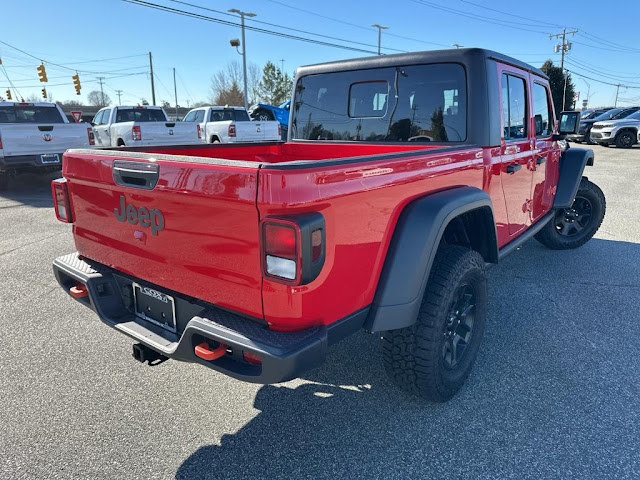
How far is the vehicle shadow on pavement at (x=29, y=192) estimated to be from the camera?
28.9 ft

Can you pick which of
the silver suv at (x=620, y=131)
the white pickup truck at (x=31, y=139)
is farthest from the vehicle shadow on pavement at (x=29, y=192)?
the silver suv at (x=620, y=131)

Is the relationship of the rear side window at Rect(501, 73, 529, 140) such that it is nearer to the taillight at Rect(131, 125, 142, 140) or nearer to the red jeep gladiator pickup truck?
the red jeep gladiator pickup truck

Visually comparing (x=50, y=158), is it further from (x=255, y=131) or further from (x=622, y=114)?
(x=622, y=114)

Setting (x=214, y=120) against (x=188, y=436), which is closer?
(x=188, y=436)

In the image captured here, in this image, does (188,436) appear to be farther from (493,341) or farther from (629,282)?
(629,282)

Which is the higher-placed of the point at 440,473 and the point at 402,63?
the point at 402,63

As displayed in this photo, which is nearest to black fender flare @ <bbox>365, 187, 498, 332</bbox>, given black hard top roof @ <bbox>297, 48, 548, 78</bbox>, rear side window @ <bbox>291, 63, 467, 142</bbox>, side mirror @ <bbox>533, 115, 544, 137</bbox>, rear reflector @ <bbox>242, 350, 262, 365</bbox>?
rear reflector @ <bbox>242, 350, 262, 365</bbox>

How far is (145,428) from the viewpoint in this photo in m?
2.42

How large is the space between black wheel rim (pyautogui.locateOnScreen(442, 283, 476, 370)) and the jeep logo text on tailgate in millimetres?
1613

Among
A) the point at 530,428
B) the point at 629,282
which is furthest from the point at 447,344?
the point at 629,282

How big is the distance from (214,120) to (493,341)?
13.6 metres

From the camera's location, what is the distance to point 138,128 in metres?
11.9

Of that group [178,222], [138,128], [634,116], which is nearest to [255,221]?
[178,222]

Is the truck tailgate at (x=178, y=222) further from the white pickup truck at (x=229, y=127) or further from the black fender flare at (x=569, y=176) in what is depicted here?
the white pickup truck at (x=229, y=127)
